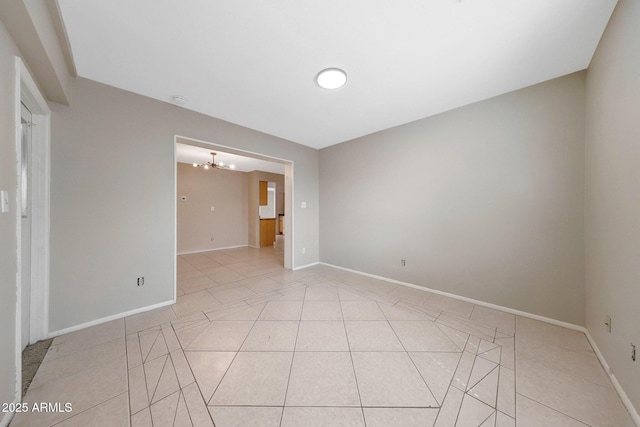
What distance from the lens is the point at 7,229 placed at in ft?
Result: 3.94

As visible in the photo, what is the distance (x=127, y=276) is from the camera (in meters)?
2.38

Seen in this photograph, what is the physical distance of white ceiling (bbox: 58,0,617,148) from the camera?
1.43 m

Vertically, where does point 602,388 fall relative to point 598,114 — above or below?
below

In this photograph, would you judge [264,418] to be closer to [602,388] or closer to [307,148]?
[602,388]

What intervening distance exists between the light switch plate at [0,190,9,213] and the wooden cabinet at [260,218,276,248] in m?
5.51

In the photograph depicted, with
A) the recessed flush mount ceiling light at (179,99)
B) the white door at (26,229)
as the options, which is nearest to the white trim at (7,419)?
the white door at (26,229)

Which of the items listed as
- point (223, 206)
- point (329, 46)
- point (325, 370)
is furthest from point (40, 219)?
point (223, 206)

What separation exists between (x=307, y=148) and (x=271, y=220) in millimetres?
3319

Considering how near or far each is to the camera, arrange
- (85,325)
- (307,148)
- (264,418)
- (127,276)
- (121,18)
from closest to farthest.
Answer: (264,418) → (121,18) → (85,325) → (127,276) → (307,148)

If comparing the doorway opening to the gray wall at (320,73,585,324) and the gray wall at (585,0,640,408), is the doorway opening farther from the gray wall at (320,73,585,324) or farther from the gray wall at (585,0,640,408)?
the gray wall at (585,0,640,408)

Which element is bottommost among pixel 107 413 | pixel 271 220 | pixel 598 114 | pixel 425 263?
pixel 107 413

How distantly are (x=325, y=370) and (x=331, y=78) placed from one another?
8.79ft

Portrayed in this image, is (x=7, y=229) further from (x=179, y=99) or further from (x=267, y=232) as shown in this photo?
(x=267, y=232)

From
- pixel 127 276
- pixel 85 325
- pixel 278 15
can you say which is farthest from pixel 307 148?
pixel 85 325
